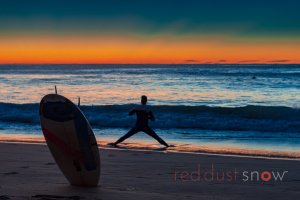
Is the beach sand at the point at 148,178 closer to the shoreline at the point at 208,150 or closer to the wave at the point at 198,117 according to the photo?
the shoreline at the point at 208,150

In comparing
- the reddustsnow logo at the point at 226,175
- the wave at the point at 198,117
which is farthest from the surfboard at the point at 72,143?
the wave at the point at 198,117

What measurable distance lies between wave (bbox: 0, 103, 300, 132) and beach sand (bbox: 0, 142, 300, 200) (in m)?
9.10

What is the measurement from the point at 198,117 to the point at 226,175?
13994 millimetres

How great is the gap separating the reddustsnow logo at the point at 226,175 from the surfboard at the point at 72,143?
4.89ft

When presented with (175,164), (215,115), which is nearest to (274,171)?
(175,164)

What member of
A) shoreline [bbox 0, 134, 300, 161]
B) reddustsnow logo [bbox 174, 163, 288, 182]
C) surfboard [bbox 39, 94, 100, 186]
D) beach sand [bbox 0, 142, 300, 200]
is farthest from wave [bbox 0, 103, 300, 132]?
surfboard [bbox 39, 94, 100, 186]

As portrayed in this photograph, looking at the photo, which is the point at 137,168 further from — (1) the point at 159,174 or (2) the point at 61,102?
(2) the point at 61,102

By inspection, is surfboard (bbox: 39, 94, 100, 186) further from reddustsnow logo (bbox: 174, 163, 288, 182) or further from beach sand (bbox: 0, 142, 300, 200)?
reddustsnow logo (bbox: 174, 163, 288, 182)

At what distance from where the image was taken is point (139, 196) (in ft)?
21.8

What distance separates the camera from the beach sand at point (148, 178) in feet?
22.5

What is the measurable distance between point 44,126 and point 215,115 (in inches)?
624

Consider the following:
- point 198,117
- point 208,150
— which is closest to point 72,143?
point 208,150

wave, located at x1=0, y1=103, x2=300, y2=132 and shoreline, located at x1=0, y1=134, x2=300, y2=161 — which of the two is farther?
wave, located at x1=0, y1=103, x2=300, y2=132

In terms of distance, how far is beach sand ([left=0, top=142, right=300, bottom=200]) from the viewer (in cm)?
685
